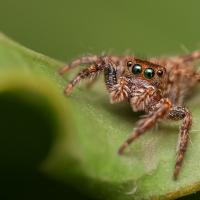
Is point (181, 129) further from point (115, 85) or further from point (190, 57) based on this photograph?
point (190, 57)

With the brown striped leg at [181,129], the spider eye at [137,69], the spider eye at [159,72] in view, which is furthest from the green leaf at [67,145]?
the spider eye at [159,72]

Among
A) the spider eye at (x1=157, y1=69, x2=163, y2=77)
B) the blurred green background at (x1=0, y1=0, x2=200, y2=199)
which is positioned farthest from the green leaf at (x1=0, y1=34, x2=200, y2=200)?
the blurred green background at (x1=0, y1=0, x2=200, y2=199)

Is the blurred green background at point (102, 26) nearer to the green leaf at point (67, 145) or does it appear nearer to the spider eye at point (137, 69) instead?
the spider eye at point (137, 69)

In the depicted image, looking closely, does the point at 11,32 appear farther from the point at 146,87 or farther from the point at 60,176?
the point at 60,176

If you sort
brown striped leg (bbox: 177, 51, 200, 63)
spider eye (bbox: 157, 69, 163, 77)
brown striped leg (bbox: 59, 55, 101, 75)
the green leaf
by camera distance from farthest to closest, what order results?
1. brown striped leg (bbox: 177, 51, 200, 63)
2. spider eye (bbox: 157, 69, 163, 77)
3. brown striped leg (bbox: 59, 55, 101, 75)
4. the green leaf

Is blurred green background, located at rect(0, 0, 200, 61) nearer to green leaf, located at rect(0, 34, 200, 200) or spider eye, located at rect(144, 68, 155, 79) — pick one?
spider eye, located at rect(144, 68, 155, 79)

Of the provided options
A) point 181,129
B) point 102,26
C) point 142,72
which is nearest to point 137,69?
point 142,72
